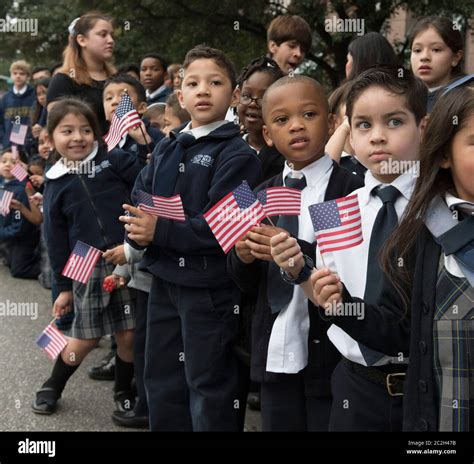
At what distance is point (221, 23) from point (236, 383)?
944 cm

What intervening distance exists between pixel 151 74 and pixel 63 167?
10.2 feet

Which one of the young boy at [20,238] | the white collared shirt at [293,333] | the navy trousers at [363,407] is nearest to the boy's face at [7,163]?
the young boy at [20,238]

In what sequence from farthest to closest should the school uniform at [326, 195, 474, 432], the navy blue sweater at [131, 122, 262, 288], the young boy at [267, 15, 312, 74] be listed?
1. the young boy at [267, 15, 312, 74]
2. the navy blue sweater at [131, 122, 262, 288]
3. the school uniform at [326, 195, 474, 432]

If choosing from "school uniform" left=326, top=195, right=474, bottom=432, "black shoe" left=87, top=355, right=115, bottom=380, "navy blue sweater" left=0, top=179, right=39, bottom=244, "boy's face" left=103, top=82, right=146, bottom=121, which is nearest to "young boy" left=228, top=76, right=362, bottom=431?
"school uniform" left=326, top=195, right=474, bottom=432

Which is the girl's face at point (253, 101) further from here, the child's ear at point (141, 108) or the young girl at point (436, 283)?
the young girl at point (436, 283)

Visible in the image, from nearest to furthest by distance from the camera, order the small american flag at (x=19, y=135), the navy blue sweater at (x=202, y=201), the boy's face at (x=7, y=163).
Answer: the navy blue sweater at (x=202, y=201) → the small american flag at (x=19, y=135) → the boy's face at (x=7, y=163)

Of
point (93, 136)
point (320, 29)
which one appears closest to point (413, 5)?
point (320, 29)

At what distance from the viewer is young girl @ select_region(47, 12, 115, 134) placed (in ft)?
16.0

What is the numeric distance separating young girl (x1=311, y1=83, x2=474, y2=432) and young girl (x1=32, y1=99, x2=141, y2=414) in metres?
2.26

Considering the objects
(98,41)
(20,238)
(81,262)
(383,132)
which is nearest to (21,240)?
(20,238)

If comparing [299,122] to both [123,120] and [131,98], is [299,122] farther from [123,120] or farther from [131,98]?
[131,98]

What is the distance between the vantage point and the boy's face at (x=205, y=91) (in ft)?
10.3
